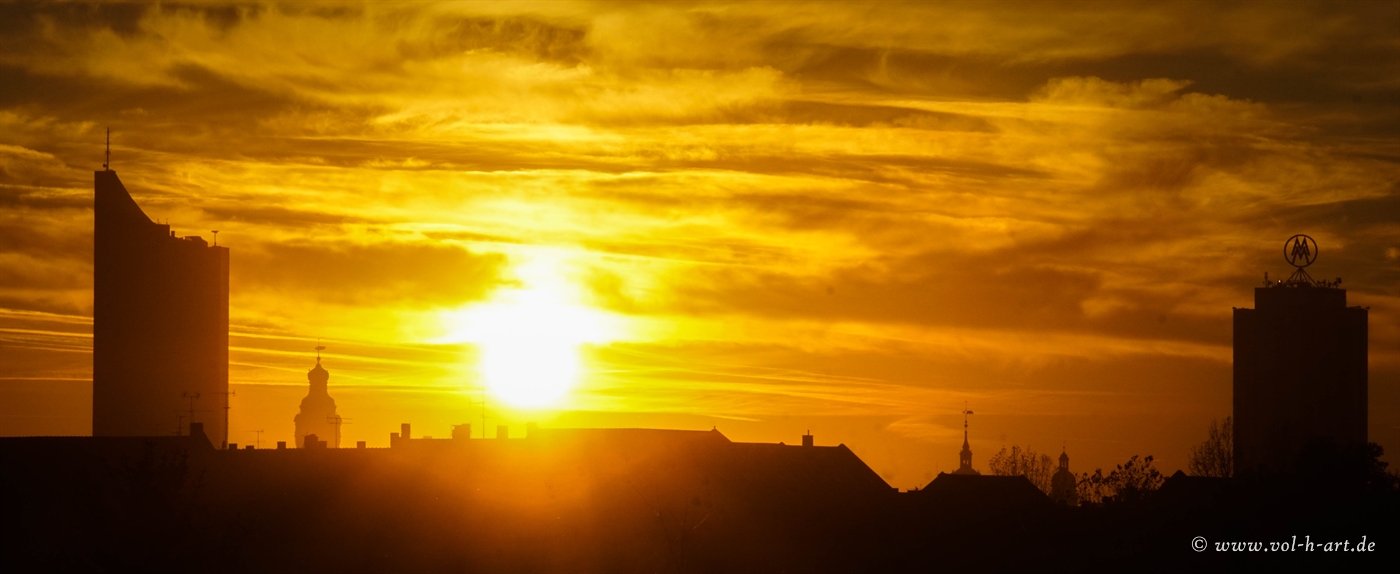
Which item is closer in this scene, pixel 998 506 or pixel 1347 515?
pixel 1347 515

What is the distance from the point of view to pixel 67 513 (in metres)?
64.2

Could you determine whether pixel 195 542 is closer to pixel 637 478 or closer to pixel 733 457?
pixel 637 478

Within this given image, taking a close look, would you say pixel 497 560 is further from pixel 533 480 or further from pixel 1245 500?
pixel 1245 500

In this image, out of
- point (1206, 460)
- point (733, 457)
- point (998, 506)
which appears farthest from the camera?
point (1206, 460)

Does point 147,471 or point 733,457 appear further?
point 733,457

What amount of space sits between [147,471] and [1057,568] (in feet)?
104

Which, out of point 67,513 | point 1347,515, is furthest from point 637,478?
point 1347,515

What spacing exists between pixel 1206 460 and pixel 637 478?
7458 cm

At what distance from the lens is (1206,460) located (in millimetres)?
147500

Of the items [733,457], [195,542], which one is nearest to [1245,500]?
[195,542]

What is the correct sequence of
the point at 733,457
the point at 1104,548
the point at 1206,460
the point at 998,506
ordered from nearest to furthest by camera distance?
the point at 1104,548 → the point at 998,506 → the point at 733,457 → the point at 1206,460

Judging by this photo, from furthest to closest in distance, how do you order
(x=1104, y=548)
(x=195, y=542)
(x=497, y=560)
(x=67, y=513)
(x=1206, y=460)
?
(x=1206, y=460)
(x=497, y=560)
(x=67, y=513)
(x=1104, y=548)
(x=195, y=542)

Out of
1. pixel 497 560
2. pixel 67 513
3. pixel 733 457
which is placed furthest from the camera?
pixel 733 457

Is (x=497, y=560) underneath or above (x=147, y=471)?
underneath
